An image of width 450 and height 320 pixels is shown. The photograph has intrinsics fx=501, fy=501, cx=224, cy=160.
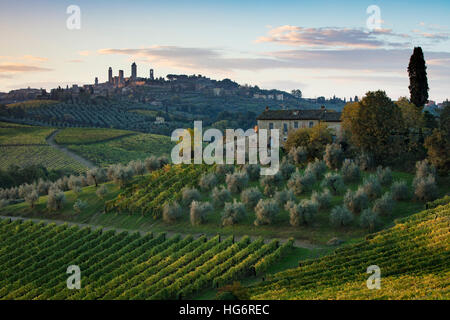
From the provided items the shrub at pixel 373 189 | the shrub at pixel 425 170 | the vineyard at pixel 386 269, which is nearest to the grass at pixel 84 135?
the shrub at pixel 373 189

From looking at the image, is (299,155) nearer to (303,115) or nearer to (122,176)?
(303,115)

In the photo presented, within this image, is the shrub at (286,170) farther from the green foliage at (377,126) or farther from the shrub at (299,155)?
the green foliage at (377,126)

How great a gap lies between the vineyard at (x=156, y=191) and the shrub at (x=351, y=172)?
Result: 17.0 m

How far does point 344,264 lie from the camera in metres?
30.2

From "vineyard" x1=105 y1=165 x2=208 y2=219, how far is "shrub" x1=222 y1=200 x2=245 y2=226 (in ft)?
28.5

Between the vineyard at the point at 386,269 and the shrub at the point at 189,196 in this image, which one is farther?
the shrub at the point at 189,196

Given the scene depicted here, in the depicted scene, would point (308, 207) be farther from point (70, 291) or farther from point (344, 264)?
point (70, 291)

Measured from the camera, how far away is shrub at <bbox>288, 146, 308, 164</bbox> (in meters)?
59.6

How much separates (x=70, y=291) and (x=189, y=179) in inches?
1057

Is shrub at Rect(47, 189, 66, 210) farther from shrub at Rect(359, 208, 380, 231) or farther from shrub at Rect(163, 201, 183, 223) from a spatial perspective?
shrub at Rect(359, 208, 380, 231)

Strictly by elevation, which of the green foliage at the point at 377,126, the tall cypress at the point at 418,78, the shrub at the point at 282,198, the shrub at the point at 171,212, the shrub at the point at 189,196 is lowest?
the shrub at the point at 171,212

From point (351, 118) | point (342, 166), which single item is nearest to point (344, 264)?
point (342, 166)

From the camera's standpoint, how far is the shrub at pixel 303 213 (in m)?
42.0
